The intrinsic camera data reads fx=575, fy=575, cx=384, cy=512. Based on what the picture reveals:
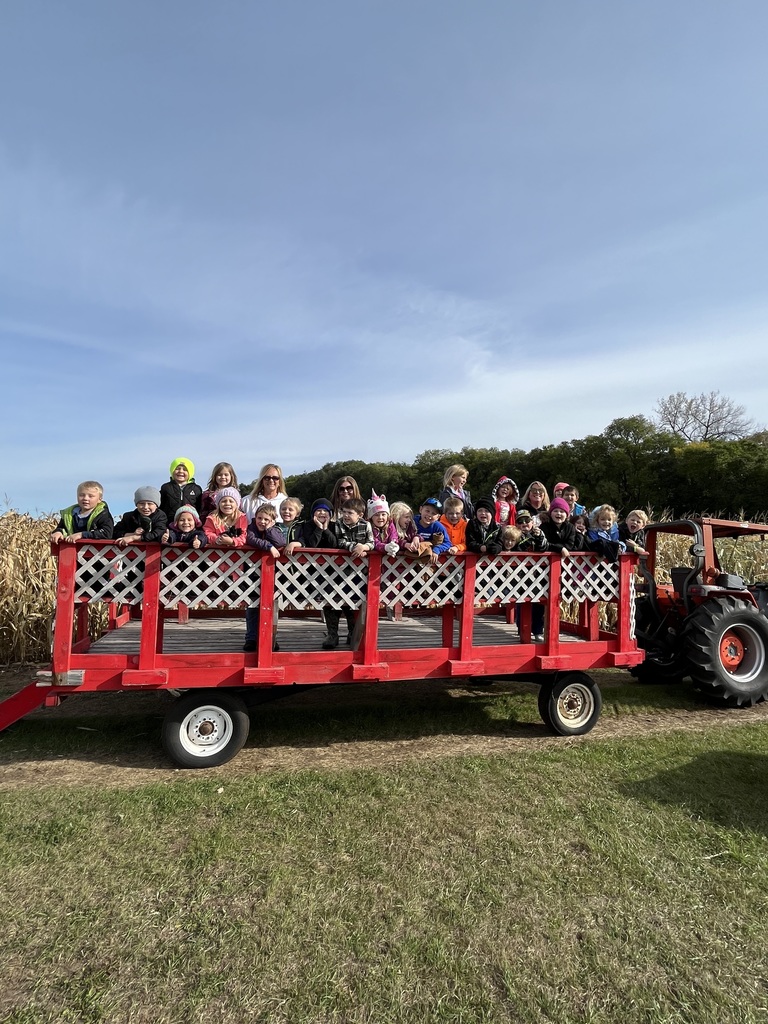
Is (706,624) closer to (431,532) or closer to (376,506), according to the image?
(431,532)

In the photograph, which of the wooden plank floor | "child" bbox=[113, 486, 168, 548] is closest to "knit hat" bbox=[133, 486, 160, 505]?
"child" bbox=[113, 486, 168, 548]

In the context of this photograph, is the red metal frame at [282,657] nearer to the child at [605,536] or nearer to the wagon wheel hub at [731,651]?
the child at [605,536]

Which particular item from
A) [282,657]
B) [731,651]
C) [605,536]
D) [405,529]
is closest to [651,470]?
[731,651]

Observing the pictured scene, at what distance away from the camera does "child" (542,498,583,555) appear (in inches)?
214

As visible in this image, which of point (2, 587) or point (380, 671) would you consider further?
point (2, 587)

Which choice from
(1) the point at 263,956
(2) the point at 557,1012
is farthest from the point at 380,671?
(2) the point at 557,1012

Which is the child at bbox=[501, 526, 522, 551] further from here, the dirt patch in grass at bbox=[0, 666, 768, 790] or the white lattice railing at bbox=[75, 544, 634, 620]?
the dirt patch in grass at bbox=[0, 666, 768, 790]

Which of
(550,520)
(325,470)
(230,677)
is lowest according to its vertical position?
(230,677)

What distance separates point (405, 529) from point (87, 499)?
2735mm

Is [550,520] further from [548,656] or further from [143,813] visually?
[143,813]

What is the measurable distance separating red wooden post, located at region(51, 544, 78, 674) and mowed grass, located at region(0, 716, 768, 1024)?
35.5 inches

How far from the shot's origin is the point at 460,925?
2.74 meters

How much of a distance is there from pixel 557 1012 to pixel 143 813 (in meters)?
2.70

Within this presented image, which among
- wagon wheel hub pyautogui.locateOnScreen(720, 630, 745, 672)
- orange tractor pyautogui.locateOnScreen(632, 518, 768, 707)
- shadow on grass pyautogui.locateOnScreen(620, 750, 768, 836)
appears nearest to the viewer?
shadow on grass pyautogui.locateOnScreen(620, 750, 768, 836)
